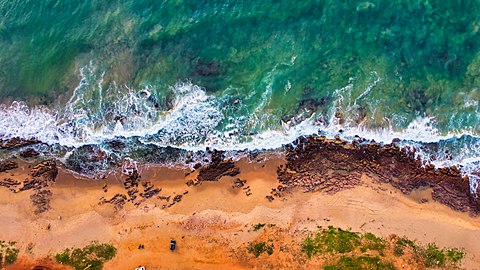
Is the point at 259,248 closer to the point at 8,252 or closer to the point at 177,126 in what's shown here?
the point at 177,126

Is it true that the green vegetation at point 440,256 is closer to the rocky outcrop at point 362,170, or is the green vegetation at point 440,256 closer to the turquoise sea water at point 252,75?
the rocky outcrop at point 362,170

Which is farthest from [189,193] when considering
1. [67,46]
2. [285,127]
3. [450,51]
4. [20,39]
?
[450,51]

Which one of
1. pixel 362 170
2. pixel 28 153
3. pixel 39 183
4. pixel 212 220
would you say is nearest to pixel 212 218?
pixel 212 220

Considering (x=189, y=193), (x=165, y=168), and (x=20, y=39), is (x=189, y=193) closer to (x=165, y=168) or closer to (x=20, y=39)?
(x=165, y=168)

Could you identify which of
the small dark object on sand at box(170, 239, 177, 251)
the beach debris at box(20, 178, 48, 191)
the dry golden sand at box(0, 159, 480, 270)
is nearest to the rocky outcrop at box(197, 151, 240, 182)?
the dry golden sand at box(0, 159, 480, 270)

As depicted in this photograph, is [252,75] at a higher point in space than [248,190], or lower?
higher
